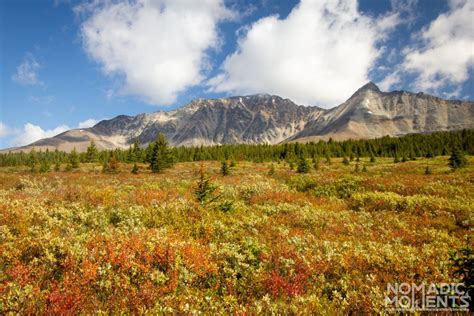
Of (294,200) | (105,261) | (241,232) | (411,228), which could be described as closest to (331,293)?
(241,232)

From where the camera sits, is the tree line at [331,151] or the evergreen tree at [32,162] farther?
the tree line at [331,151]

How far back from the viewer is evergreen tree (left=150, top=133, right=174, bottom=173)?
50.1m

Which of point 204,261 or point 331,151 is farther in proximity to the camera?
point 331,151

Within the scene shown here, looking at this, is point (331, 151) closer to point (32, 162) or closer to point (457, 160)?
point (457, 160)

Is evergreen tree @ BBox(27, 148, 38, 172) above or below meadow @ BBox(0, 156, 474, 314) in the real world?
above

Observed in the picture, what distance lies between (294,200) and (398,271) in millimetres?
10065

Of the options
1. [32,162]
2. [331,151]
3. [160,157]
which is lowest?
[331,151]

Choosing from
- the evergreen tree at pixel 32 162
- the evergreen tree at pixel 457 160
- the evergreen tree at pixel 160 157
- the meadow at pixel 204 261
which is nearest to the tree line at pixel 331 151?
the evergreen tree at pixel 32 162

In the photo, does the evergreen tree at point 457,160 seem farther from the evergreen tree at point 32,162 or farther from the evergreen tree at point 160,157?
the evergreen tree at point 32,162

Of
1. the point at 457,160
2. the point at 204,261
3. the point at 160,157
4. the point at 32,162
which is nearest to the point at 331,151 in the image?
the point at 457,160

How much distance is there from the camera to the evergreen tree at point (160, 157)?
50094 millimetres

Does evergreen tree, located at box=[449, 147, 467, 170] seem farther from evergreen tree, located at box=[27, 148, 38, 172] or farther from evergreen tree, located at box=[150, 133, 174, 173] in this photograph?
evergreen tree, located at box=[27, 148, 38, 172]

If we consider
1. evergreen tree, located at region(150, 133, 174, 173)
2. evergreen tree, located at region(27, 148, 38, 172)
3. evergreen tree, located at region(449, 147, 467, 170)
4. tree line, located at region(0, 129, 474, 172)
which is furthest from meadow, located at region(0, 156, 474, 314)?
tree line, located at region(0, 129, 474, 172)

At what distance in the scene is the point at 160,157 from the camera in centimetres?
5069
